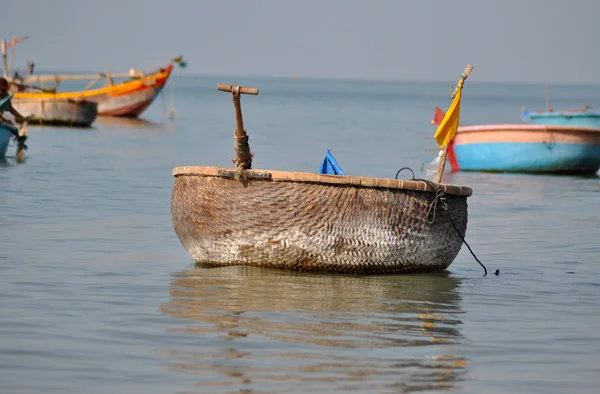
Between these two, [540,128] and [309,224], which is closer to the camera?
[309,224]

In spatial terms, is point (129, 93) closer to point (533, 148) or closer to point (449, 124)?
point (533, 148)

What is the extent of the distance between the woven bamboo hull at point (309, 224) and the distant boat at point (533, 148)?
12265mm

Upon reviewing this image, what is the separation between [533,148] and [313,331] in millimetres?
15211

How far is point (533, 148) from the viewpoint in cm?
2178

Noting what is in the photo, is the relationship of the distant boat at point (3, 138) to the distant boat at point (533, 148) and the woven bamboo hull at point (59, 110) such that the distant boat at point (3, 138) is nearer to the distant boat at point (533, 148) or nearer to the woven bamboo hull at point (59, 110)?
the distant boat at point (533, 148)

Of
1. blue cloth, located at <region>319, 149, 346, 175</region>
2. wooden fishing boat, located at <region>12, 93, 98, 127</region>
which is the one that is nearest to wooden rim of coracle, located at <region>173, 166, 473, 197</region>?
blue cloth, located at <region>319, 149, 346, 175</region>

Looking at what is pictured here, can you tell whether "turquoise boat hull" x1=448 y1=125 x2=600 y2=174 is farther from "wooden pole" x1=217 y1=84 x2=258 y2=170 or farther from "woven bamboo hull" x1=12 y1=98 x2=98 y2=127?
"woven bamboo hull" x1=12 y1=98 x2=98 y2=127

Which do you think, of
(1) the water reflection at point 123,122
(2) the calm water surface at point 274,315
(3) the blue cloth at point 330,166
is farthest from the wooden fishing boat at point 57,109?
(3) the blue cloth at point 330,166

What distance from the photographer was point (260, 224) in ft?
30.5

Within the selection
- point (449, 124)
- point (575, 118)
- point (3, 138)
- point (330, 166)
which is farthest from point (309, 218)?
point (575, 118)

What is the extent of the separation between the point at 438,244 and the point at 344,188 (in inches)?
43.1

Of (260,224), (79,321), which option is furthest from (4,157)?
(79,321)

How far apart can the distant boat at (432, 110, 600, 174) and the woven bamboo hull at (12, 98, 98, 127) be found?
66.4 feet

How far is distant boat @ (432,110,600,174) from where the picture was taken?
70.7 feet
